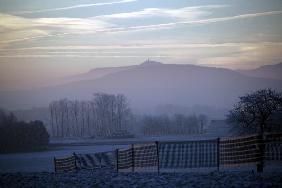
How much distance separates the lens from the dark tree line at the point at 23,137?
56438 mm

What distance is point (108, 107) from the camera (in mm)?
110812

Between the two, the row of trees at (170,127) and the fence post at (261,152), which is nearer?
the fence post at (261,152)

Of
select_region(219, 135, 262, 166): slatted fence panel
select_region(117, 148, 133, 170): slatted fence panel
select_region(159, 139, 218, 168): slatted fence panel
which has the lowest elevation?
select_region(159, 139, 218, 168): slatted fence panel

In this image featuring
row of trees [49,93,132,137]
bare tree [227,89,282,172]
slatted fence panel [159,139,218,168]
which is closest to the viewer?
slatted fence panel [159,139,218,168]

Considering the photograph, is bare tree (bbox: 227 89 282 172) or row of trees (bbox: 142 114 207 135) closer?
bare tree (bbox: 227 89 282 172)

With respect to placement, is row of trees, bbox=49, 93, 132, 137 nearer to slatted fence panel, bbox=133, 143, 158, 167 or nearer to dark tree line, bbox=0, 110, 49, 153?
dark tree line, bbox=0, 110, 49, 153

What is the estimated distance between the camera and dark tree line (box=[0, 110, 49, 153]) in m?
56.4

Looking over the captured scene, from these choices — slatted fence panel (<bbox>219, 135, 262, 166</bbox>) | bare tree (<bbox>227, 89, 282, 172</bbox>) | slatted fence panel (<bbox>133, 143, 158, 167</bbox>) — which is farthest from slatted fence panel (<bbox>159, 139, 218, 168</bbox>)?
slatted fence panel (<bbox>219, 135, 262, 166</bbox>)

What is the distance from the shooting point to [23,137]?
5684 cm

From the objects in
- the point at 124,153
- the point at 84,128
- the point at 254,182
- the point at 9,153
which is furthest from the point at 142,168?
the point at 84,128

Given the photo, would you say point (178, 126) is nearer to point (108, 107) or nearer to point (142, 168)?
point (108, 107)

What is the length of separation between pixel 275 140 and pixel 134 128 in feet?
322

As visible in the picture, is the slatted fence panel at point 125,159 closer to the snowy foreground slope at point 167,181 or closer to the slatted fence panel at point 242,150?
the slatted fence panel at point 242,150

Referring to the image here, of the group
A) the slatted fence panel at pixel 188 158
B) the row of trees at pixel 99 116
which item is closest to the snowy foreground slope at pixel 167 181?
the slatted fence panel at pixel 188 158
